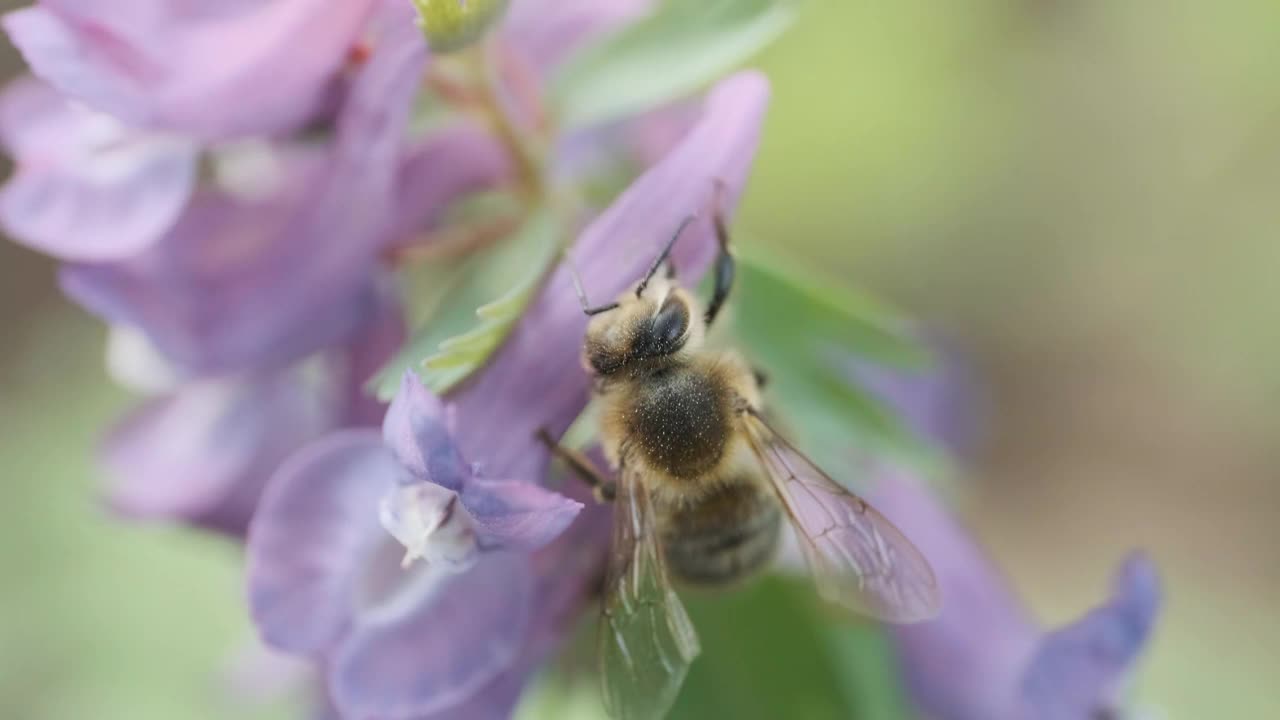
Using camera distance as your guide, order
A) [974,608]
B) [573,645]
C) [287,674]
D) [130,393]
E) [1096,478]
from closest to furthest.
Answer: [573,645] → [974,608] → [287,674] → [130,393] → [1096,478]

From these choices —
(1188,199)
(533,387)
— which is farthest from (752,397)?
(1188,199)

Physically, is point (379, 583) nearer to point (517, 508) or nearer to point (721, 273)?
point (517, 508)

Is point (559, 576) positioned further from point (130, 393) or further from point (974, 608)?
point (130, 393)

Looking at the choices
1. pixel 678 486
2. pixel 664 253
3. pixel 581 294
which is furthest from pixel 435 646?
pixel 664 253

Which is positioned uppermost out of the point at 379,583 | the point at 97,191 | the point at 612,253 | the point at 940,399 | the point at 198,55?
the point at 198,55

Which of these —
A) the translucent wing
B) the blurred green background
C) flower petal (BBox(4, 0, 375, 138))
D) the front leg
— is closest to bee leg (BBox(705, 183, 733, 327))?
the front leg

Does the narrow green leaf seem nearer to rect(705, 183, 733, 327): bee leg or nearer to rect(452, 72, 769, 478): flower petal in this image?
rect(705, 183, 733, 327): bee leg

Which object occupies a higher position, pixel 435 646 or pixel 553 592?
pixel 435 646

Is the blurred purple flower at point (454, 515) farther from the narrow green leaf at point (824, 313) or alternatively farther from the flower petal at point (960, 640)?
the flower petal at point (960, 640)
